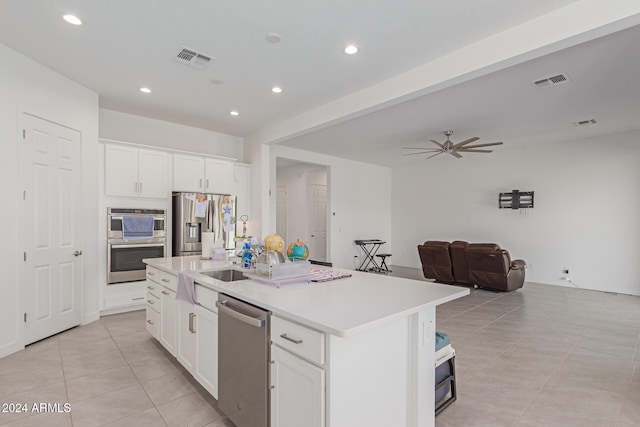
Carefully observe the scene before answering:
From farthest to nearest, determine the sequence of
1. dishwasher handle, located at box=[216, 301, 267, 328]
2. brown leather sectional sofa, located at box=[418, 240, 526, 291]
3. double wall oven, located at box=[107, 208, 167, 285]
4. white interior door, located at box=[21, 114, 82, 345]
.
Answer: brown leather sectional sofa, located at box=[418, 240, 526, 291] → double wall oven, located at box=[107, 208, 167, 285] → white interior door, located at box=[21, 114, 82, 345] → dishwasher handle, located at box=[216, 301, 267, 328]


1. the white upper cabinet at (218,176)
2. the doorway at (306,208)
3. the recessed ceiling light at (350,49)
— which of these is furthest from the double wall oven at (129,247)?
the doorway at (306,208)

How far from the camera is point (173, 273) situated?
2732 mm

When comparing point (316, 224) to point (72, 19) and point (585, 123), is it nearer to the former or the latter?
point (585, 123)

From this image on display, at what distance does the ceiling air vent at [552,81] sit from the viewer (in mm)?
3551

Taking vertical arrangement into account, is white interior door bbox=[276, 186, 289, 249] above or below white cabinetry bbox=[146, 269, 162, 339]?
above

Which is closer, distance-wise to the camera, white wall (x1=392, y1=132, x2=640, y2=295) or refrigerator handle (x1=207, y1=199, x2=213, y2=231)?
refrigerator handle (x1=207, y1=199, x2=213, y2=231)

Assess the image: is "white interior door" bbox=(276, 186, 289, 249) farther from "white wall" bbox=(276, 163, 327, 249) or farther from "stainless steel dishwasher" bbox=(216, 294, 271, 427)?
"stainless steel dishwasher" bbox=(216, 294, 271, 427)

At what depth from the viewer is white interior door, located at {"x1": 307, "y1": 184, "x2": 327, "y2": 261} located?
29.8ft

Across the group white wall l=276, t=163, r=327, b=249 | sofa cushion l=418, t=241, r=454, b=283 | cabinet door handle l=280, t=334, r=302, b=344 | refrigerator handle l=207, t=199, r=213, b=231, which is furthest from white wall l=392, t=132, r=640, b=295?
cabinet door handle l=280, t=334, r=302, b=344

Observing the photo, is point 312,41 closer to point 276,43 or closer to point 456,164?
point 276,43

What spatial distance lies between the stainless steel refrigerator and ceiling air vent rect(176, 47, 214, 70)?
87.4 inches

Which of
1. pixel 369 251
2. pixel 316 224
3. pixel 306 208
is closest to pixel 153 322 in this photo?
pixel 306 208

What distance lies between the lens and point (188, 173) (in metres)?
5.24

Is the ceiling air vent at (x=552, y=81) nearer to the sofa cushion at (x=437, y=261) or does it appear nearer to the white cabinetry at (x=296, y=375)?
the sofa cushion at (x=437, y=261)
